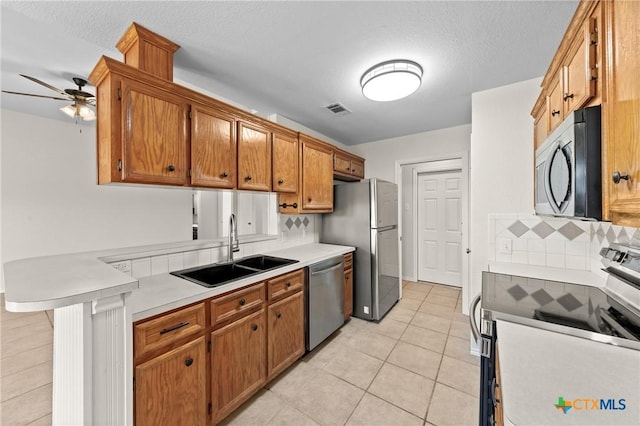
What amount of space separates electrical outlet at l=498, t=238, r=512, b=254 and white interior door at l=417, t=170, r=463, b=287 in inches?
76.6

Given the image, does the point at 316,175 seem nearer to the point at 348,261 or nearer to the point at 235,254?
the point at 348,261

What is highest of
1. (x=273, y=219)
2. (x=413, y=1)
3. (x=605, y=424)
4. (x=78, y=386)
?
(x=413, y=1)

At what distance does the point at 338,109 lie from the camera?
9.13 ft

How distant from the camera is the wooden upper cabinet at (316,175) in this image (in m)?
2.69

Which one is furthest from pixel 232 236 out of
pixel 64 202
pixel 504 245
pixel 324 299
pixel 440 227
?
pixel 440 227

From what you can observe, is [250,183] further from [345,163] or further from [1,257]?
[1,257]

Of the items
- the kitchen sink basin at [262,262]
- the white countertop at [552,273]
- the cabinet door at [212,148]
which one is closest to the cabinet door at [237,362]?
the kitchen sink basin at [262,262]

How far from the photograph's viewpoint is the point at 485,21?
4.86 feet

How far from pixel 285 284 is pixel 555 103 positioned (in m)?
2.21

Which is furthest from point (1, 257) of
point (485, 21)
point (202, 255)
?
point (485, 21)

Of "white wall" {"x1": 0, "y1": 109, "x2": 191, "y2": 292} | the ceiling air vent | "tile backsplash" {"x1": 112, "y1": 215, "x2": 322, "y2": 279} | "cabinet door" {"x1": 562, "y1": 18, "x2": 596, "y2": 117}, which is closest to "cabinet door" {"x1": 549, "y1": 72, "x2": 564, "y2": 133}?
"cabinet door" {"x1": 562, "y1": 18, "x2": 596, "y2": 117}

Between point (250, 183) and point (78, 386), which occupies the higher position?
point (250, 183)

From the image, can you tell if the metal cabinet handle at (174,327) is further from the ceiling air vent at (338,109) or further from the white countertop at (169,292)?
the ceiling air vent at (338,109)

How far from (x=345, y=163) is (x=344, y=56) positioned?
1727mm
